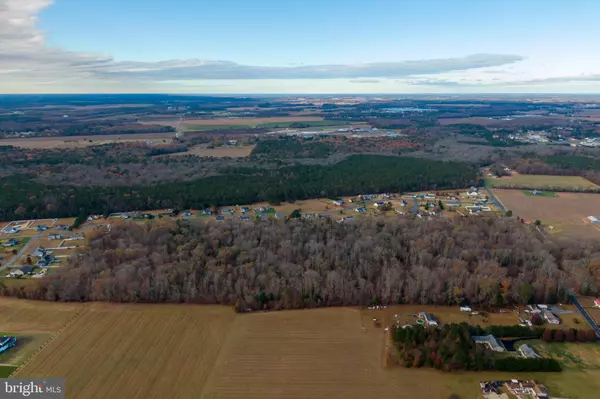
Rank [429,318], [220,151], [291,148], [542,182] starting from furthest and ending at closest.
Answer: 1. [291,148]
2. [220,151]
3. [542,182]
4. [429,318]

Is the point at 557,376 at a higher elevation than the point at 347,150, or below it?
below

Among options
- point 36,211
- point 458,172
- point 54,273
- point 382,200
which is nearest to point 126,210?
point 36,211

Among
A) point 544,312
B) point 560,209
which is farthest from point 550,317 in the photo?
point 560,209

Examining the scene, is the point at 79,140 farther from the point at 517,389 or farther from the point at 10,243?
the point at 517,389

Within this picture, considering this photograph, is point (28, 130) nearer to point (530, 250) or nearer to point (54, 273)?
point (54, 273)

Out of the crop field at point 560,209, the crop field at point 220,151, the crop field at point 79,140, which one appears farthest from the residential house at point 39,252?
the crop field at point 79,140

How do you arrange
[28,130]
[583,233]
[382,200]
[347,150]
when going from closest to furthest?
[583,233] → [382,200] → [347,150] → [28,130]

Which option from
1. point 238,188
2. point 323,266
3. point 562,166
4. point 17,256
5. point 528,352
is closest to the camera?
point 528,352
